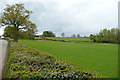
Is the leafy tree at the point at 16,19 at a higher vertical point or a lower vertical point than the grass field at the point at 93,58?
higher

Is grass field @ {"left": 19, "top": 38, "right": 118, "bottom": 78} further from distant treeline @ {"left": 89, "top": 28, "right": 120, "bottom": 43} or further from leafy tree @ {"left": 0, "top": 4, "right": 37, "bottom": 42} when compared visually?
distant treeline @ {"left": 89, "top": 28, "right": 120, "bottom": 43}

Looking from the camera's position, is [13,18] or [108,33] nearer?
[13,18]

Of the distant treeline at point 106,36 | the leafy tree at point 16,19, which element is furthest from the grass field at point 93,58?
the distant treeline at point 106,36

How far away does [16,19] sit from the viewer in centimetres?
2200

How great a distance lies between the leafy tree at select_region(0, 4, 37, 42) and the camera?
21.9m

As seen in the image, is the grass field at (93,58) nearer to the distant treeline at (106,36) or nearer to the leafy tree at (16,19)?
the leafy tree at (16,19)

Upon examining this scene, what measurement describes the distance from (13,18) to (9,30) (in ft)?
6.25

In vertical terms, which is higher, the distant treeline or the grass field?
the distant treeline

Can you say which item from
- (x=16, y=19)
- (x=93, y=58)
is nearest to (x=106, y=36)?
(x=16, y=19)

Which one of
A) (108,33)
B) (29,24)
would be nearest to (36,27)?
(29,24)

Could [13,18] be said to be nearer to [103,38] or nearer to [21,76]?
[21,76]

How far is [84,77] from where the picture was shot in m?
2.46

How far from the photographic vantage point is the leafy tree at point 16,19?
21.9 m

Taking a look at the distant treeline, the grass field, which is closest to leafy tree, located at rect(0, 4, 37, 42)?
the grass field
